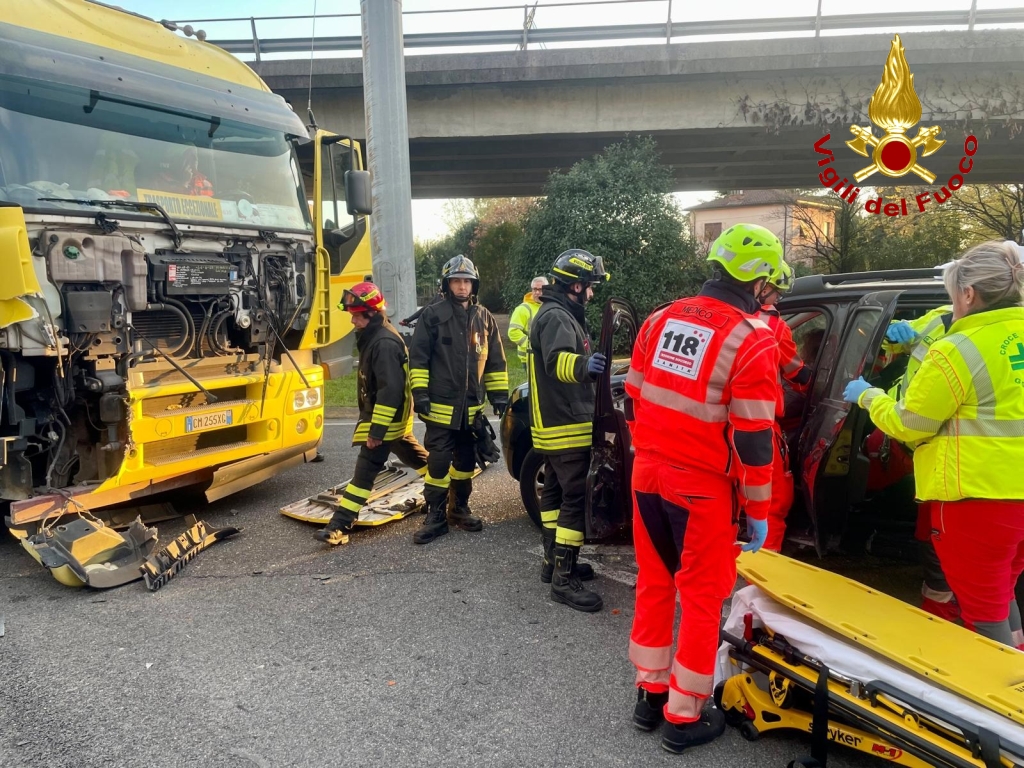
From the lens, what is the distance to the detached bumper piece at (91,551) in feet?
13.2

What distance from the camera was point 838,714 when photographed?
237cm

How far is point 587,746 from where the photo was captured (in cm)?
265

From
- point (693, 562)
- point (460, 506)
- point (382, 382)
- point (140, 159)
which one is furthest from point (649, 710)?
point (140, 159)

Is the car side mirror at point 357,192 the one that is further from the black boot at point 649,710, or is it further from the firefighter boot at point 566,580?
the black boot at point 649,710

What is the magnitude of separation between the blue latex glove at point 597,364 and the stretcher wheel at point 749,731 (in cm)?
163

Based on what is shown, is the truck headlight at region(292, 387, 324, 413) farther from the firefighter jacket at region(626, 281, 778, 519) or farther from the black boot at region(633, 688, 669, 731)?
the black boot at region(633, 688, 669, 731)

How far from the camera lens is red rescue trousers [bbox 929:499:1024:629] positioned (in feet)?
8.23

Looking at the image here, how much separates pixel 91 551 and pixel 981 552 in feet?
14.3

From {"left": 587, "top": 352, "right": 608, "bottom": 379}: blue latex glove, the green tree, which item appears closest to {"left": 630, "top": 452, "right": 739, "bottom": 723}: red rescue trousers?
{"left": 587, "top": 352, "right": 608, "bottom": 379}: blue latex glove

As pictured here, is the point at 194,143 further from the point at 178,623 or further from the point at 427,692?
the point at 427,692

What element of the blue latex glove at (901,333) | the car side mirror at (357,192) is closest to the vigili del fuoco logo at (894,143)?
the car side mirror at (357,192)

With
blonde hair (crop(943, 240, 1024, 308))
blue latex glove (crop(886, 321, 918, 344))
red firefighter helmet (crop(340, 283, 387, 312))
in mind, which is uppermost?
blonde hair (crop(943, 240, 1024, 308))

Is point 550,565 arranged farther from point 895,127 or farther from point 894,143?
point 894,143

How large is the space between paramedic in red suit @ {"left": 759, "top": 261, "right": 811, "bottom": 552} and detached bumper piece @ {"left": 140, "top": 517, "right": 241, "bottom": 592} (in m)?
3.28
